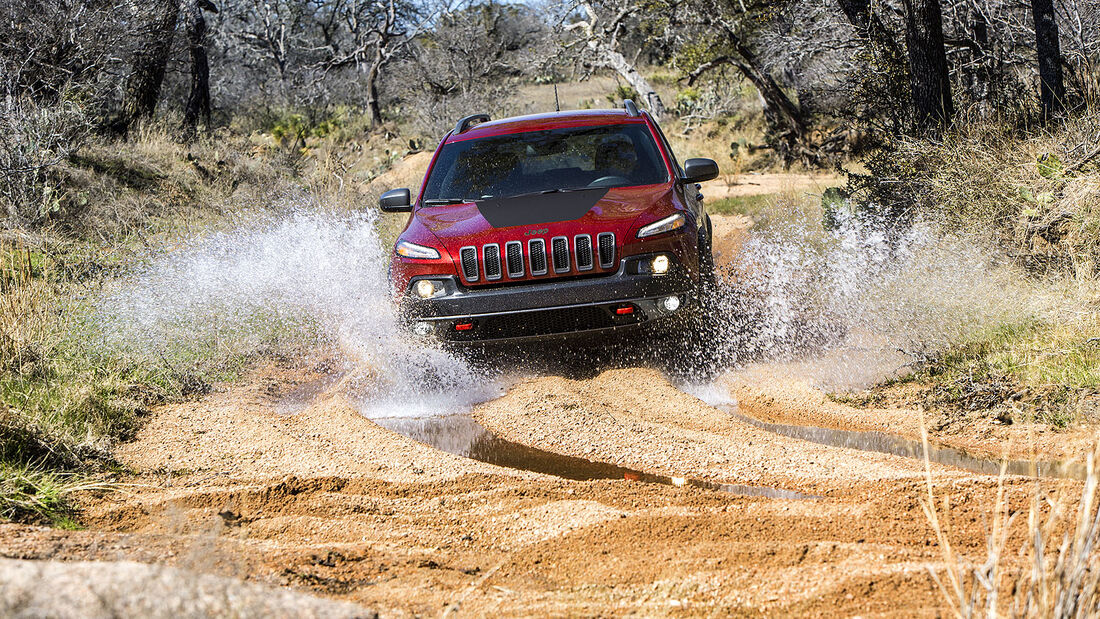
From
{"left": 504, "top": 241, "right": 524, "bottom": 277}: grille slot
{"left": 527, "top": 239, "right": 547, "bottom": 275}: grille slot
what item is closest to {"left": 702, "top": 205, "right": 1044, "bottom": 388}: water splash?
{"left": 527, "top": 239, "right": 547, "bottom": 275}: grille slot

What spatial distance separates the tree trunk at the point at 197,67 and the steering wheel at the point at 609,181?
15605 millimetres

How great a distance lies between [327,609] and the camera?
238 centimetres

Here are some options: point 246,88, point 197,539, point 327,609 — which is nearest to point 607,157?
point 197,539

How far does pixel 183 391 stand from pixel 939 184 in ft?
19.8

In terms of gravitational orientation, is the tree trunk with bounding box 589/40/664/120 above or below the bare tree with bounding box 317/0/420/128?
below

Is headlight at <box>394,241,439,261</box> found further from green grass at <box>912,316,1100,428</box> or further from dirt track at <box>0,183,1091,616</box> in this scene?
green grass at <box>912,316,1100,428</box>

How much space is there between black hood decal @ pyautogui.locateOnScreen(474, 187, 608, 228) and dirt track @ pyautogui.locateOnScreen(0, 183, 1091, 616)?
1054 mm

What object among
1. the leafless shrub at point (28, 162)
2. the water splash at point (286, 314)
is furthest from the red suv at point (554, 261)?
the leafless shrub at point (28, 162)

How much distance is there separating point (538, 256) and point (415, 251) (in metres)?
0.80

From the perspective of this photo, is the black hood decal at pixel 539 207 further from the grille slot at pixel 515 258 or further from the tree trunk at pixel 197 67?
the tree trunk at pixel 197 67

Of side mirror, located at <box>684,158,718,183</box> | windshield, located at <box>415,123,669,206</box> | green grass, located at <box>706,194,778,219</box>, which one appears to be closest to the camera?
side mirror, located at <box>684,158,718,183</box>

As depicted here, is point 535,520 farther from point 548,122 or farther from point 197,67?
point 197,67

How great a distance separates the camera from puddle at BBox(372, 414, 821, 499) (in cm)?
414

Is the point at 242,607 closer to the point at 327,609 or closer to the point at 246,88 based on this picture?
the point at 327,609
